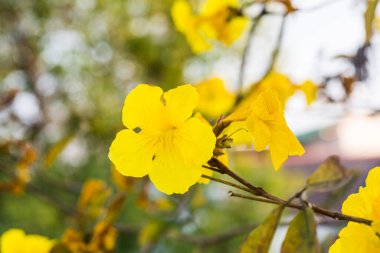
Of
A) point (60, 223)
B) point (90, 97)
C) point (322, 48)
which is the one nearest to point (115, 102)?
point (90, 97)

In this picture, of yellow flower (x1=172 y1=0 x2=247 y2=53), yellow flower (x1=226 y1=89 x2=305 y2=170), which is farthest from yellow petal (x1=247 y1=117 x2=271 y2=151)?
yellow flower (x1=172 y1=0 x2=247 y2=53)

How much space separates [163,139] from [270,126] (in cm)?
6

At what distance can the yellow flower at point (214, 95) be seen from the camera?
1.92 feet

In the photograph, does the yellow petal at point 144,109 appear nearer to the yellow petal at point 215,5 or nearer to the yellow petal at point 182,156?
the yellow petal at point 182,156

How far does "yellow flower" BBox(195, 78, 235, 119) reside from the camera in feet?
1.92

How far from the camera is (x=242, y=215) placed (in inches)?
67.6

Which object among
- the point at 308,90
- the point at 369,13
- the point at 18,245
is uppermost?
the point at 369,13

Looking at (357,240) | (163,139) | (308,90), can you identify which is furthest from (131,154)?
(308,90)

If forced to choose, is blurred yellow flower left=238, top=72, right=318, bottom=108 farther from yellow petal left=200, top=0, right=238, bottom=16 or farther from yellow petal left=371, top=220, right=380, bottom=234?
yellow petal left=371, top=220, right=380, bottom=234

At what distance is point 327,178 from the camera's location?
0.37 m

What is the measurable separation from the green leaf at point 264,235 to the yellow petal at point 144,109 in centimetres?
8

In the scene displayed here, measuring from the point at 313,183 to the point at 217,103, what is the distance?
28cm

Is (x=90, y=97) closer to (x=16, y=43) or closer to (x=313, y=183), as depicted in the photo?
(x=16, y=43)

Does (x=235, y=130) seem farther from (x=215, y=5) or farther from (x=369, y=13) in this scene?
(x=215, y=5)
